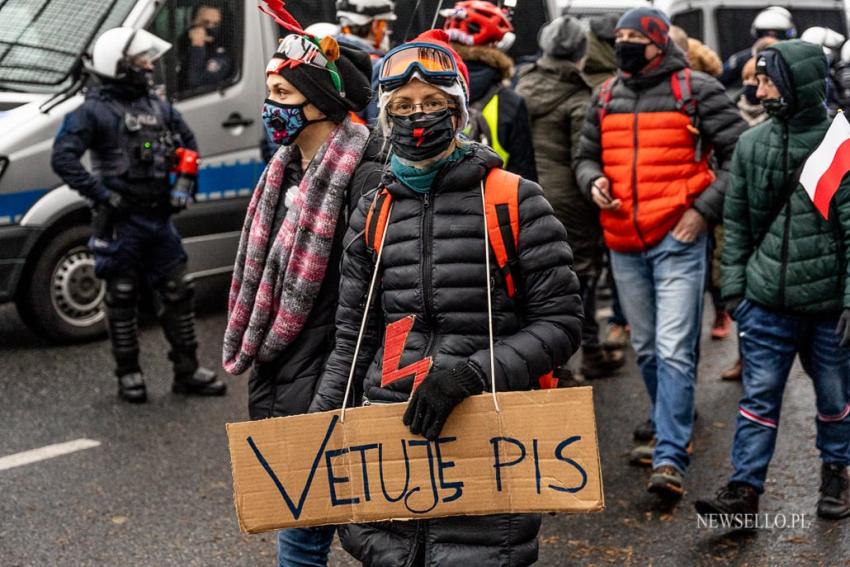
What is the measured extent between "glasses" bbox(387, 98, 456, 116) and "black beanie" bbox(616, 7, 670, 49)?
2264 millimetres

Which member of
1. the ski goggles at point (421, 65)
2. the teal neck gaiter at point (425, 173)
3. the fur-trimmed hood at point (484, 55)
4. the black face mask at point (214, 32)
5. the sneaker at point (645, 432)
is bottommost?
the sneaker at point (645, 432)

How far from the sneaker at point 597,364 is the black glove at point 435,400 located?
4.57 metres

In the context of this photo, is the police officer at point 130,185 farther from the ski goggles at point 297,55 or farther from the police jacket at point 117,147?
the ski goggles at point 297,55

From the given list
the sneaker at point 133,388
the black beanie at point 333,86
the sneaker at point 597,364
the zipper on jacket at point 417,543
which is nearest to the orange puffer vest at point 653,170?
the black beanie at point 333,86

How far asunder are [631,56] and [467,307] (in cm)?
248

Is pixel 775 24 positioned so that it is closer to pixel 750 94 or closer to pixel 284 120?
pixel 750 94

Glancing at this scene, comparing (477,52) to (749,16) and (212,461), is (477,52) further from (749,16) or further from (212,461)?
(749,16)

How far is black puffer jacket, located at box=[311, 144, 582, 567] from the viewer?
9.64ft

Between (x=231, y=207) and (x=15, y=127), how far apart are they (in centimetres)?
171

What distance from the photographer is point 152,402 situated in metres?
6.85

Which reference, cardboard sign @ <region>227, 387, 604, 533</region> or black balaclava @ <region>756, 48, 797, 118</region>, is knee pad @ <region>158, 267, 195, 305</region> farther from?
cardboard sign @ <region>227, 387, 604, 533</region>

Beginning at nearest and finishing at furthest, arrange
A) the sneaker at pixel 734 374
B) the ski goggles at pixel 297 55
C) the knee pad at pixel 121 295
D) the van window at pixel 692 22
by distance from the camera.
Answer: the ski goggles at pixel 297 55
the knee pad at pixel 121 295
the sneaker at pixel 734 374
the van window at pixel 692 22

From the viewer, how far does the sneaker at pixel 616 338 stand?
7.56m

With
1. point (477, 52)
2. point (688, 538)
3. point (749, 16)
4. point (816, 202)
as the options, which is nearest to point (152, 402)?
point (477, 52)
